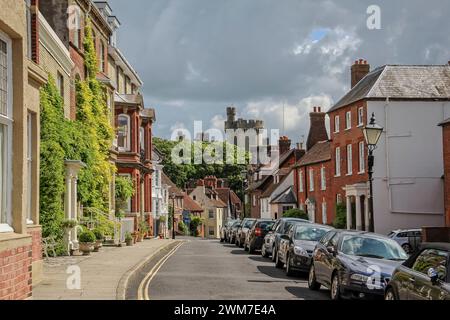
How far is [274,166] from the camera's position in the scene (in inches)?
3034

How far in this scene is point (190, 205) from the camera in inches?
4114

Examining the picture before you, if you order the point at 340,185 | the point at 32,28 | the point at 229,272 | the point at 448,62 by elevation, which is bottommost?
the point at 229,272

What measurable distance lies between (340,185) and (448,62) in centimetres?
1080

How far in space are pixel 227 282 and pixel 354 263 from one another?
429cm

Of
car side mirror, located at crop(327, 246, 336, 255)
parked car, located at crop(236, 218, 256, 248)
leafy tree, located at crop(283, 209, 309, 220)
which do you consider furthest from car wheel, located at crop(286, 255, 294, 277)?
leafy tree, located at crop(283, 209, 309, 220)

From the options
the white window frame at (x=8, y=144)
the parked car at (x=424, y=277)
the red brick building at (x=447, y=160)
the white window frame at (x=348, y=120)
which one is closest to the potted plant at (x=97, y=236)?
the red brick building at (x=447, y=160)

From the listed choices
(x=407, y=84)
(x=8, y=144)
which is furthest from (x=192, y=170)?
(x=8, y=144)

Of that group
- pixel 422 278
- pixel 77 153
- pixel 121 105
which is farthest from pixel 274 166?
pixel 422 278

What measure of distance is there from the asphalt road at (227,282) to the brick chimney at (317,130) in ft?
122

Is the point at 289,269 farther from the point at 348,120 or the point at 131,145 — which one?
the point at 348,120

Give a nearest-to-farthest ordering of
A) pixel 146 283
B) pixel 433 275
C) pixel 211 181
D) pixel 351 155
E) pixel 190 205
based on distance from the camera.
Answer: pixel 433 275
pixel 146 283
pixel 351 155
pixel 190 205
pixel 211 181

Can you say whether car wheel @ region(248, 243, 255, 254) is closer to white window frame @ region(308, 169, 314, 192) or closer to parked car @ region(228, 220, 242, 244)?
parked car @ region(228, 220, 242, 244)
